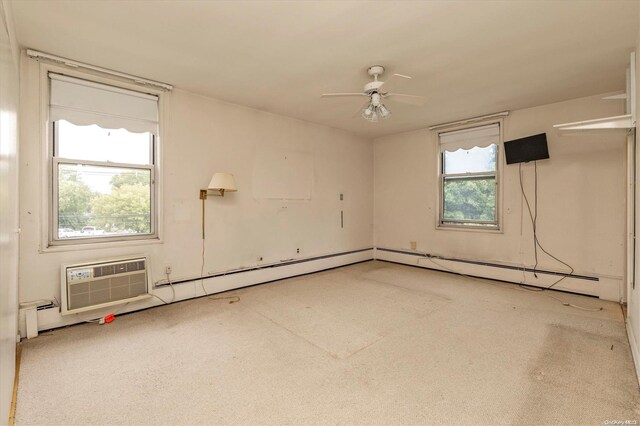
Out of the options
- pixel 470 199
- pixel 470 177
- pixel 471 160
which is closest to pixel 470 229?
pixel 470 199

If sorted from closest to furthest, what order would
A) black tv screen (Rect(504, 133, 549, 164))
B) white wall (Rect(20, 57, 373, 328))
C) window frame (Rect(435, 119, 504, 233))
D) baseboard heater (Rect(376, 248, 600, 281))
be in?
white wall (Rect(20, 57, 373, 328))
baseboard heater (Rect(376, 248, 600, 281))
black tv screen (Rect(504, 133, 549, 164))
window frame (Rect(435, 119, 504, 233))

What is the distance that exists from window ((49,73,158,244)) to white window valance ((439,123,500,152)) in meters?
4.44

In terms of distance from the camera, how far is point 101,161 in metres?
3.16

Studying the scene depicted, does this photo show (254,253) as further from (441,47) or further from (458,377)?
(441,47)

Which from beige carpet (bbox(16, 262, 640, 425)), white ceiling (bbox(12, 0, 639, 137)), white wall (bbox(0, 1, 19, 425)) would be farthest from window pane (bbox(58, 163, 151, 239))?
white wall (bbox(0, 1, 19, 425))

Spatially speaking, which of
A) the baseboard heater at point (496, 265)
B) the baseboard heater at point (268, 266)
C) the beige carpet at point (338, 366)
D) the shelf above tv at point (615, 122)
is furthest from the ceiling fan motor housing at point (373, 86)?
the baseboard heater at point (496, 265)

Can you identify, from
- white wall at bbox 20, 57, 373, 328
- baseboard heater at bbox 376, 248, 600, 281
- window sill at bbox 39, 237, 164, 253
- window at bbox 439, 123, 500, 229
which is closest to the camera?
white wall at bbox 20, 57, 373, 328

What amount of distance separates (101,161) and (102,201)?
0.43 metres

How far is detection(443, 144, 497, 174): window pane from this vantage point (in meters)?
4.71

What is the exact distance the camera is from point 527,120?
167 inches

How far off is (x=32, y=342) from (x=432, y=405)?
10.7 ft

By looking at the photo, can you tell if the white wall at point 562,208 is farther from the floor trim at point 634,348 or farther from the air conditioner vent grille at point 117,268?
the air conditioner vent grille at point 117,268

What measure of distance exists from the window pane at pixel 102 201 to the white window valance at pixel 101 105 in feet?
1.58

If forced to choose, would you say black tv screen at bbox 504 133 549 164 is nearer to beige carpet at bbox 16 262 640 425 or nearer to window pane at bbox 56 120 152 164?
beige carpet at bbox 16 262 640 425
